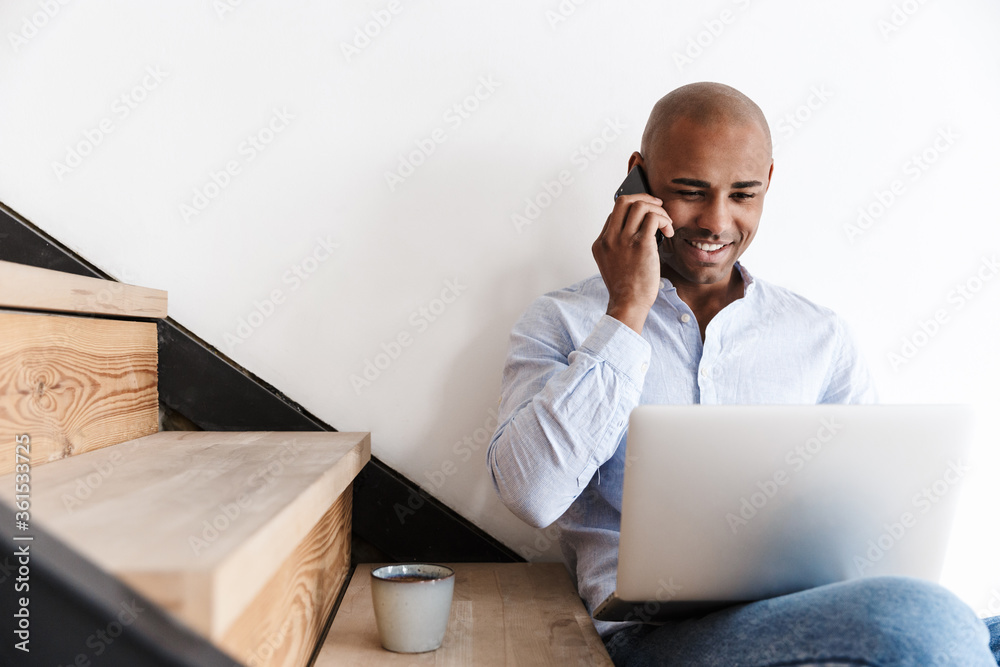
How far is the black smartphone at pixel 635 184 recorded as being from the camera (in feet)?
4.03

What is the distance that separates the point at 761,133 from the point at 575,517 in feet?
2.35

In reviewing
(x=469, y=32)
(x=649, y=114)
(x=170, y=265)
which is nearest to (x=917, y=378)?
(x=649, y=114)

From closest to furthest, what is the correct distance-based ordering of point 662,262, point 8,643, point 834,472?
point 8,643, point 834,472, point 662,262

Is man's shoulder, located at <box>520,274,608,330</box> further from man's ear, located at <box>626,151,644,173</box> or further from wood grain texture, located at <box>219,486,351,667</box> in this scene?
wood grain texture, located at <box>219,486,351,667</box>

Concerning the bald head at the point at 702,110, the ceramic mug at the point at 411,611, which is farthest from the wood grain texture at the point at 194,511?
the bald head at the point at 702,110

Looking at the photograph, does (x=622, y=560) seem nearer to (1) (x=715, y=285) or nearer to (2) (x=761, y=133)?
(1) (x=715, y=285)

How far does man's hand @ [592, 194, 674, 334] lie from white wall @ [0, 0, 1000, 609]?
7.3 inches

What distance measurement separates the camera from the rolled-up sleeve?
3.32 ft

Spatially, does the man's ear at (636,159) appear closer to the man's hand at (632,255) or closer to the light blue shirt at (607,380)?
the man's hand at (632,255)

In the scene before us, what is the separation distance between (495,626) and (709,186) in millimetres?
768

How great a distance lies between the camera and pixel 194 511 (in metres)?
0.61

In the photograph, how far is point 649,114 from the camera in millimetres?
1342

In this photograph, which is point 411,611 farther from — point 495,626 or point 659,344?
point 659,344

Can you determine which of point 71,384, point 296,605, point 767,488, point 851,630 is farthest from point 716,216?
point 71,384
